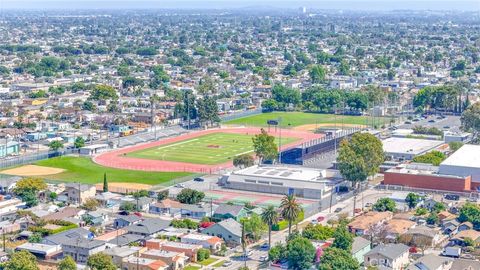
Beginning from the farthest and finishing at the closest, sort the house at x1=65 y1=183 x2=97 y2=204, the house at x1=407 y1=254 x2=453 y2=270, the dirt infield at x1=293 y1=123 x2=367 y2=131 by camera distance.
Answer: the dirt infield at x1=293 y1=123 x2=367 y2=131 < the house at x1=65 y1=183 x2=97 y2=204 < the house at x1=407 y1=254 x2=453 y2=270

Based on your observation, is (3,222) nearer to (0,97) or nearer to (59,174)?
(59,174)

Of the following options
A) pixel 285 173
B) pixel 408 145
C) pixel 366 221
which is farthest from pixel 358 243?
pixel 408 145

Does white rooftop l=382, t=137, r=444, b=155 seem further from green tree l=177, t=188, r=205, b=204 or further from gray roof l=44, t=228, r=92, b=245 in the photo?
gray roof l=44, t=228, r=92, b=245

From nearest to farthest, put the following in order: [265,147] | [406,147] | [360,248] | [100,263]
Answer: [100,263]
[360,248]
[265,147]
[406,147]

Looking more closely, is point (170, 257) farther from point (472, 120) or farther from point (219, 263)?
point (472, 120)

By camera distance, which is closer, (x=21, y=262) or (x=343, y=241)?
(x=21, y=262)

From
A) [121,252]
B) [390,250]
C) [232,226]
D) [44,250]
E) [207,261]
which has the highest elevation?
[390,250]

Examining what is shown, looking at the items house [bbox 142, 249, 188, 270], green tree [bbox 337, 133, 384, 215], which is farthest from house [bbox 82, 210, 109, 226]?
green tree [bbox 337, 133, 384, 215]
